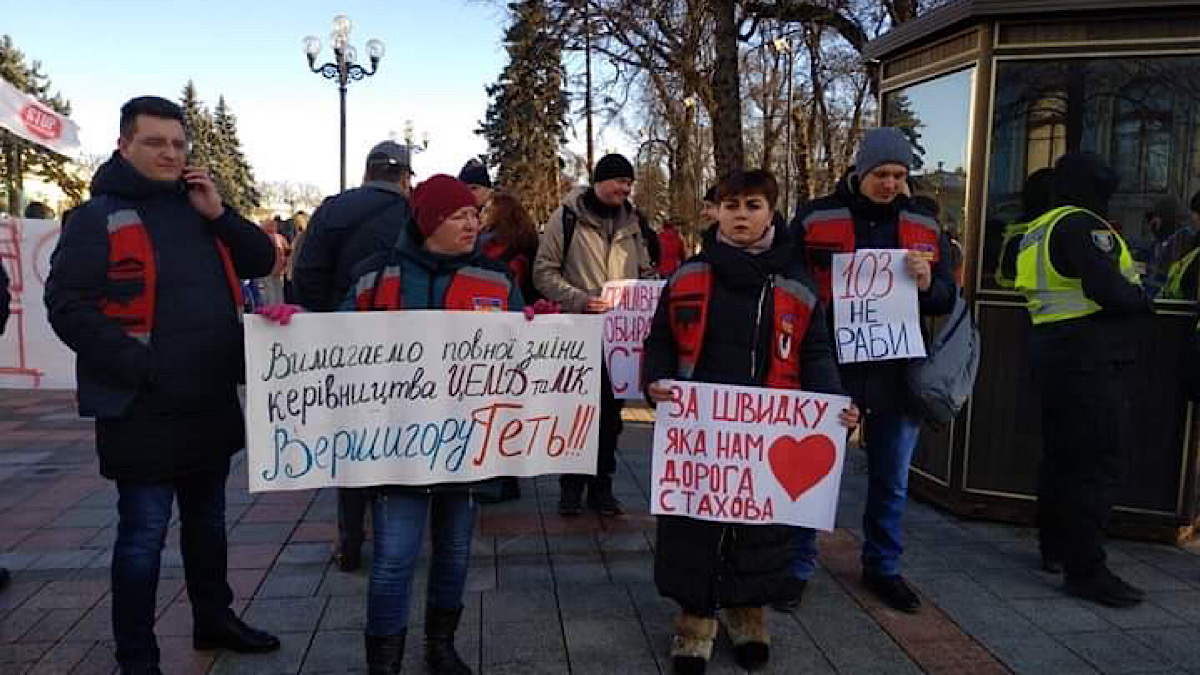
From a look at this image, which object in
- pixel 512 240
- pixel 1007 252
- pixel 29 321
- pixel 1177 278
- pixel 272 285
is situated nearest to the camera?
pixel 29 321

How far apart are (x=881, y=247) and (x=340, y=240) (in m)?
2.39

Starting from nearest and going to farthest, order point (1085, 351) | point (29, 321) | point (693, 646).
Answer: point (693, 646), point (1085, 351), point (29, 321)

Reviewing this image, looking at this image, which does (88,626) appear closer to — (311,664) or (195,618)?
(195,618)

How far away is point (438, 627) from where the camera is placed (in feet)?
10.1

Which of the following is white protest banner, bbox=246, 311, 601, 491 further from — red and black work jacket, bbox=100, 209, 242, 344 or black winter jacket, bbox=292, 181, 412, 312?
black winter jacket, bbox=292, 181, 412, 312

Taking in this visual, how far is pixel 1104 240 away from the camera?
381 centimetres

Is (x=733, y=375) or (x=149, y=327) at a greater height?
(x=149, y=327)

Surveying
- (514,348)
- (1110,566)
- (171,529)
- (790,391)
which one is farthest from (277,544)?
(1110,566)

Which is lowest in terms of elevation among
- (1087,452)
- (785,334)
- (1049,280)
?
(1087,452)

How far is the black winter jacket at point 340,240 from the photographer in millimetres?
3809

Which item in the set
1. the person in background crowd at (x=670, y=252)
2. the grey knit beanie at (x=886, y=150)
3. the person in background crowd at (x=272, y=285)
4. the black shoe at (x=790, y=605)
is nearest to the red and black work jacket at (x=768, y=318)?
the grey knit beanie at (x=886, y=150)

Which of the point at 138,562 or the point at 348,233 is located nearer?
the point at 138,562

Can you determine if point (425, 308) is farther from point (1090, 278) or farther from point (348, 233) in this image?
point (1090, 278)

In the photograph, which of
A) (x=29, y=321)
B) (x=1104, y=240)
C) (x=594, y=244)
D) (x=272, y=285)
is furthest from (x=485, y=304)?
(x=272, y=285)
